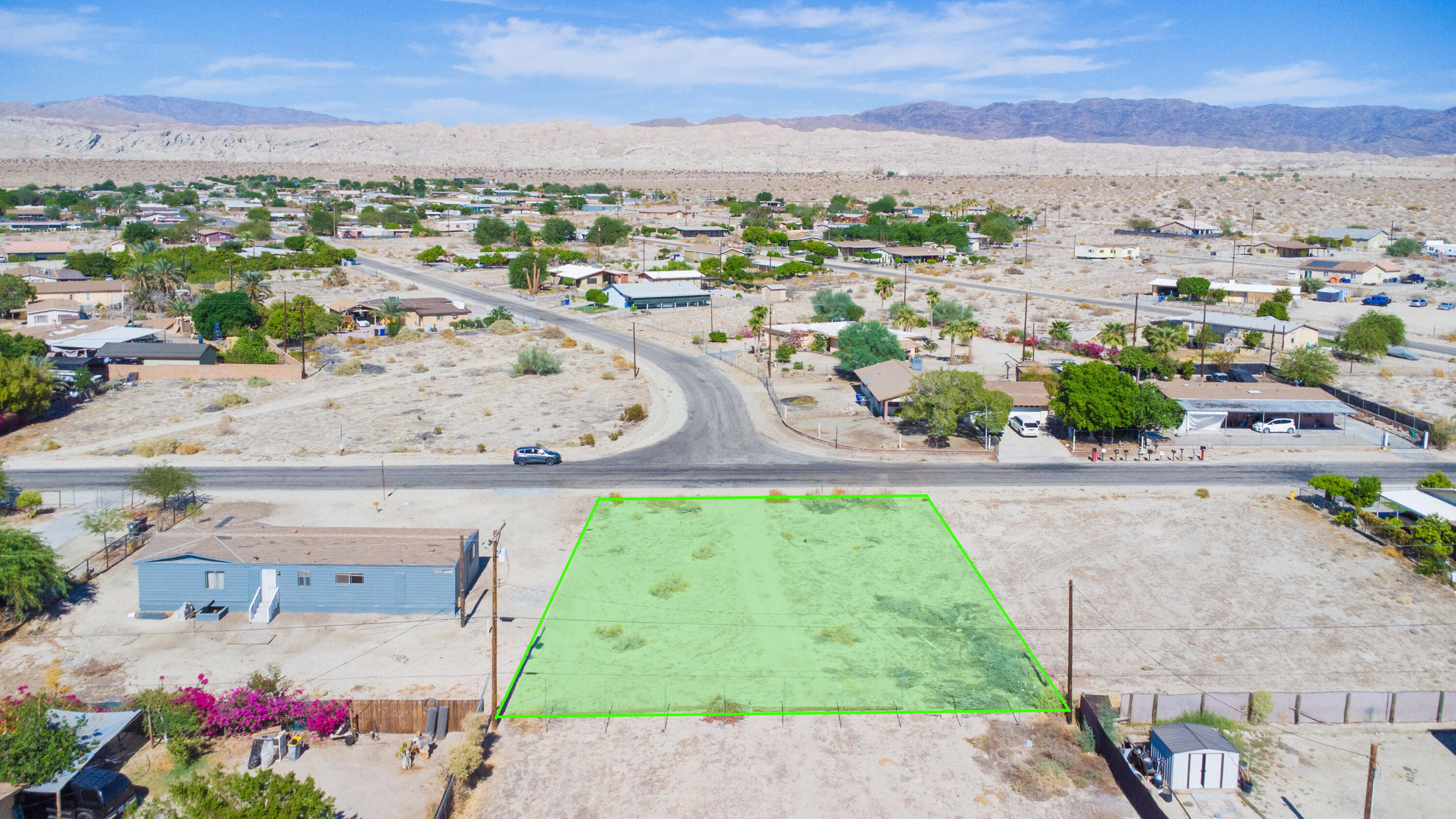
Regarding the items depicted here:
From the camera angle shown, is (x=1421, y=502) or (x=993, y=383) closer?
(x=1421, y=502)

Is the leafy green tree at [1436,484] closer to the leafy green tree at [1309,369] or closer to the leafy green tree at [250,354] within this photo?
the leafy green tree at [1309,369]

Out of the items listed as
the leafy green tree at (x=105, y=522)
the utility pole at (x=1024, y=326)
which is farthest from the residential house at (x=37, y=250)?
the utility pole at (x=1024, y=326)

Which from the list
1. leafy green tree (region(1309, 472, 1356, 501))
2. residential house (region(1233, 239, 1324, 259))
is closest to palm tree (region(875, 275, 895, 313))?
leafy green tree (region(1309, 472, 1356, 501))

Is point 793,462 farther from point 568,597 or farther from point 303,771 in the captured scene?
point 303,771

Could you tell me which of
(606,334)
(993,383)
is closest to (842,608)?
(993,383)

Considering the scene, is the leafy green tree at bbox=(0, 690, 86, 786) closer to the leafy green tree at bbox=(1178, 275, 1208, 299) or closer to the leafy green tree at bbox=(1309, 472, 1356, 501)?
the leafy green tree at bbox=(1309, 472, 1356, 501)

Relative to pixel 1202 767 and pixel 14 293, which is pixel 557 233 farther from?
pixel 1202 767

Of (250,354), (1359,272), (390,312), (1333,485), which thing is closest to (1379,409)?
(1333,485)
